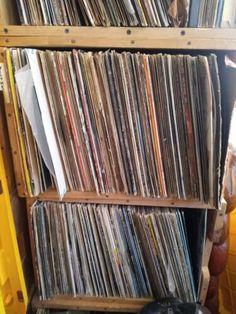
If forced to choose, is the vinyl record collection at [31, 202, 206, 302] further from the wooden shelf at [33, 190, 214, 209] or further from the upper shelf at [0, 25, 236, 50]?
the upper shelf at [0, 25, 236, 50]

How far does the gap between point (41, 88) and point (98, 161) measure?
25 centimetres

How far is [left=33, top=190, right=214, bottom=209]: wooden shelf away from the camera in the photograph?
2.95 ft

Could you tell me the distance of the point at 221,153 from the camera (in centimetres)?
80

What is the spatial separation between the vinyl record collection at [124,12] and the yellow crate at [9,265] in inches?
16.0

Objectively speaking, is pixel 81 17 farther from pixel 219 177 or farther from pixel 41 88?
pixel 219 177

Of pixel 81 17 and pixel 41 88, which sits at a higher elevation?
pixel 81 17

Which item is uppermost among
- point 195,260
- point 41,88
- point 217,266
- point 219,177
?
point 41,88

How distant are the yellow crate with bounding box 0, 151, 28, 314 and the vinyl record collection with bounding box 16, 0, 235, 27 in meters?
0.41

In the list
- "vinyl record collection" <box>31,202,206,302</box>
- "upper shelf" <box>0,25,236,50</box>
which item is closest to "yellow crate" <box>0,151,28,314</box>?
"vinyl record collection" <box>31,202,206,302</box>

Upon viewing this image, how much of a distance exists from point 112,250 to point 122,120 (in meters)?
0.44

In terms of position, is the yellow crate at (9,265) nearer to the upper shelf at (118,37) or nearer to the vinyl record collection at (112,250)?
the vinyl record collection at (112,250)

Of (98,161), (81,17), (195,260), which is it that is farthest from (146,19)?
(195,260)

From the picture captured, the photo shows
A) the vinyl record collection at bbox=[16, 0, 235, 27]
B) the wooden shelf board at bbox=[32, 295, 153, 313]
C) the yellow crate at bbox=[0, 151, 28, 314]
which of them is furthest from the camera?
the wooden shelf board at bbox=[32, 295, 153, 313]

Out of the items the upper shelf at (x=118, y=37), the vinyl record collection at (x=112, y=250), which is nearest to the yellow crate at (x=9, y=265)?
the vinyl record collection at (x=112, y=250)
